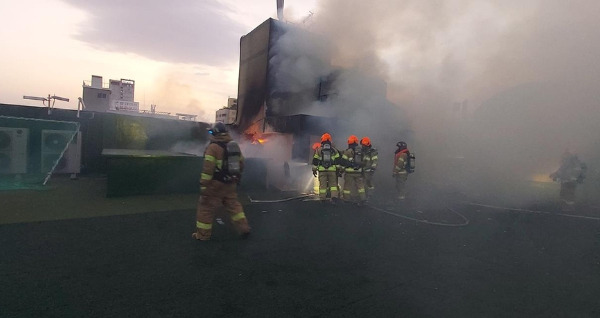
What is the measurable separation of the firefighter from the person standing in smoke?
9.12 meters

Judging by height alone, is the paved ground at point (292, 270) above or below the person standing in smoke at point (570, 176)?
below

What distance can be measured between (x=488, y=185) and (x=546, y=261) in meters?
9.33

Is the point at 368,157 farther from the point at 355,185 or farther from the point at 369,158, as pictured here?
the point at 355,185

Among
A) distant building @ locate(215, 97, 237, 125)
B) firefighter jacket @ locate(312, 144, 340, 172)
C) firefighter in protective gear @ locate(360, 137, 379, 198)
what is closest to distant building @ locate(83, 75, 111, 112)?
distant building @ locate(215, 97, 237, 125)

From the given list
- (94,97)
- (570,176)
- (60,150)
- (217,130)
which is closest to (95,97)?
(94,97)

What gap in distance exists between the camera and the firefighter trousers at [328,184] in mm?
7521

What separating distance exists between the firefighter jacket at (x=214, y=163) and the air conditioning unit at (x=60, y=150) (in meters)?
6.56

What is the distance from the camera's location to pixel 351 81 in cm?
1228

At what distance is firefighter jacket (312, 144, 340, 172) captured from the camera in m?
7.44

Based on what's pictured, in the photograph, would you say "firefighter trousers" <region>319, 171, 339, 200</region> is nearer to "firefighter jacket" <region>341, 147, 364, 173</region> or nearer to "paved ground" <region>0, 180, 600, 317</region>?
"firefighter jacket" <region>341, 147, 364, 173</region>

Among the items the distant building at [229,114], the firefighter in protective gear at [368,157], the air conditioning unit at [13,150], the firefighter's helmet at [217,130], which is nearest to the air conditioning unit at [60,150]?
the air conditioning unit at [13,150]

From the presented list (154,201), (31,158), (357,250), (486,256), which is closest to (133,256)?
(357,250)

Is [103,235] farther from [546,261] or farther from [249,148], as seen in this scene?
[249,148]

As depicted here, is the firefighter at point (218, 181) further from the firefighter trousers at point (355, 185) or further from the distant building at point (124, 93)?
the distant building at point (124, 93)
